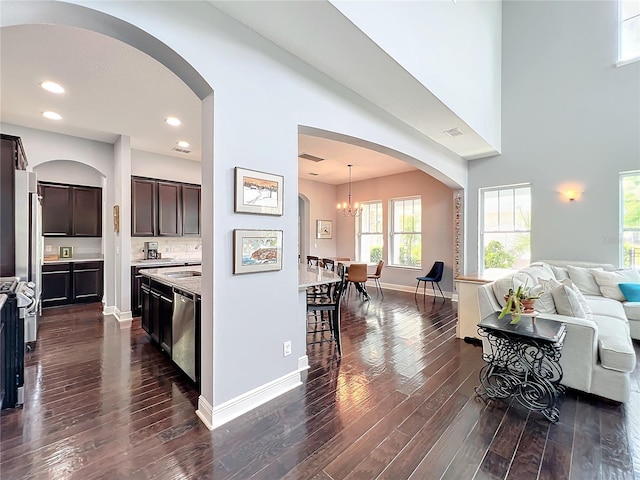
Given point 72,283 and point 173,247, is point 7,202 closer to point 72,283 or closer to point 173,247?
point 173,247

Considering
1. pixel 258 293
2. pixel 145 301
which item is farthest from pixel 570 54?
pixel 145 301

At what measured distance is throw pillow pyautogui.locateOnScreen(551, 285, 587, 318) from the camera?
2641mm

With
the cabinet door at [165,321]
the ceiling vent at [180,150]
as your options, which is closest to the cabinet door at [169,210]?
the ceiling vent at [180,150]

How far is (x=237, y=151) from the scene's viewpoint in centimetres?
213

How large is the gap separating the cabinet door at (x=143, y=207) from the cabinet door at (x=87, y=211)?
1541 mm

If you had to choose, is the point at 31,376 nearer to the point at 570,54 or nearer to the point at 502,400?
the point at 502,400

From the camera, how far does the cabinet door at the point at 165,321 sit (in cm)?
292

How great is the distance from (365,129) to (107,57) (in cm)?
256

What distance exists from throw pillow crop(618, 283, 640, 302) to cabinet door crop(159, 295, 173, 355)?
574cm

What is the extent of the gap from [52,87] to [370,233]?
698 cm

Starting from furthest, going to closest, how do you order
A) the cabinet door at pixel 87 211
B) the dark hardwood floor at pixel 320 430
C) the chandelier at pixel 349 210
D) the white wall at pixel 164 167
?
1. the chandelier at pixel 349 210
2. the cabinet door at pixel 87 211
3. the white wall at pixel 164 167
4. the dark hardwood floor at pixel 320 430

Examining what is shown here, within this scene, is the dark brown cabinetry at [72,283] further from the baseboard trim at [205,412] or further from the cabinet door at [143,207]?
the baseboard trim at [205,412]

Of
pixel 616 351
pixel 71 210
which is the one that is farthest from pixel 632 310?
pixel 71 210

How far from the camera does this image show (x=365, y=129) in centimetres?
330
